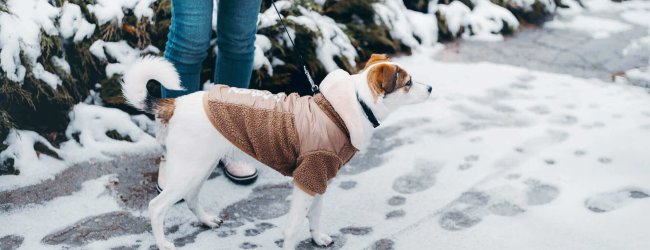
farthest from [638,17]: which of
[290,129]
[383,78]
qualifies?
[290,129]

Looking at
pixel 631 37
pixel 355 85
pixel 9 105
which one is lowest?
pixel 631 37

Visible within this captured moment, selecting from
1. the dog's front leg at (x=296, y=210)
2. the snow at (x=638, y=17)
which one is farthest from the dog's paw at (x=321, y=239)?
the snow at (x=638, y=17)

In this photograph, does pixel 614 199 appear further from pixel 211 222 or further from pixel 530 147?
pixel 211 222

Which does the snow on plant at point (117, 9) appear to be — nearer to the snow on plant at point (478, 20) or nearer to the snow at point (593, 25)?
the snow on plant at point (478, 20)

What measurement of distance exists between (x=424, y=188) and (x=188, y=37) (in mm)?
1366

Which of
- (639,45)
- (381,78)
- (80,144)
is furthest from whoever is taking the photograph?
(639,45)

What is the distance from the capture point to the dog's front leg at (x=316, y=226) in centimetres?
262

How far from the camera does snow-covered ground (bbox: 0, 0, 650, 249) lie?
2.75 m

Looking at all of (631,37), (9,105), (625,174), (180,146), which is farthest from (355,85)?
(631,37)

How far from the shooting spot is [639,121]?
3.93 meters

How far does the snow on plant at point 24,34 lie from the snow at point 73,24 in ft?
0.16

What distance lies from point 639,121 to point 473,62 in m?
1.40

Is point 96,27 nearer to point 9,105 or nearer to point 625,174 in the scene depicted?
point 9,105

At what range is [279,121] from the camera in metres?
2.34
